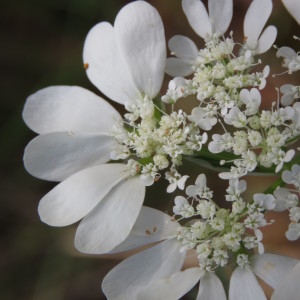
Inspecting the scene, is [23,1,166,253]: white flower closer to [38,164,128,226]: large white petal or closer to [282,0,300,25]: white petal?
[38,164,128,226]: large white petal

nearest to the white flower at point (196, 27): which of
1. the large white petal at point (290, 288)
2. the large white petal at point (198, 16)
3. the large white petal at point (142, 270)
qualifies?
the large white petal at point (198, 16)

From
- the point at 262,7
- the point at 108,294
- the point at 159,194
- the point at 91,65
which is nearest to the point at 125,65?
the point at 91,65

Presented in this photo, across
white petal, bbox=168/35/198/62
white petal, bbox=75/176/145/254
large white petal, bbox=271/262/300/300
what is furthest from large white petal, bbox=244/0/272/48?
large white petal, bbox=271/262/300/300

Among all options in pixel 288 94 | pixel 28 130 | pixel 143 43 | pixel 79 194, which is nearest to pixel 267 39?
pixel 288 94

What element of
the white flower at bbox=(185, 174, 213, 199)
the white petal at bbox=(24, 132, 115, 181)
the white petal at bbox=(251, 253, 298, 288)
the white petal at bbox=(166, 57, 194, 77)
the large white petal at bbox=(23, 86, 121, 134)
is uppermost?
the white petal at bbox=(166, 57, 194, 77)

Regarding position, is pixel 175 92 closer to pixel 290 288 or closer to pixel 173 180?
pixel 173 180

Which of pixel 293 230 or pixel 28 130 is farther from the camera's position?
pixel 28 130
